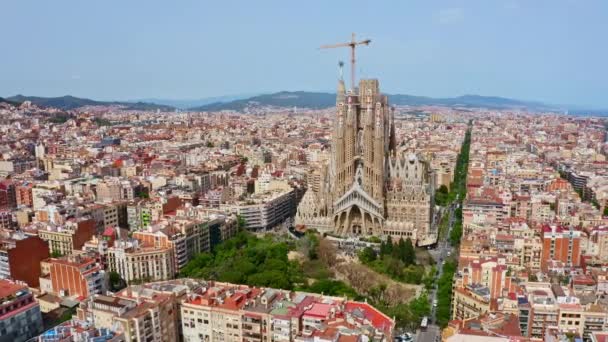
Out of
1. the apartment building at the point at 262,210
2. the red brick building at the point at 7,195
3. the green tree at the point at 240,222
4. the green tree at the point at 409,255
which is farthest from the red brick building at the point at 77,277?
the red brick building at the point at 7,195

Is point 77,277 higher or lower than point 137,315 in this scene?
lower

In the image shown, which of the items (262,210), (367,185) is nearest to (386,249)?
(367,185)

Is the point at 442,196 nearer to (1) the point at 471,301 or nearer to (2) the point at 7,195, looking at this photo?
(1) the point at 471,301

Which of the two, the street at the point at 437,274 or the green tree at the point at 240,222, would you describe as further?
the green tree at the point at 240,222

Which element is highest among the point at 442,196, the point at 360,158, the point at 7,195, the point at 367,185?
the point at 360,158

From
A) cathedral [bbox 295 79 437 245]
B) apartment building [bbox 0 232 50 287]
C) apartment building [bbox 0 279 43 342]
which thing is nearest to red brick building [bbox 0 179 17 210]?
apartment building [bbox 0 232 50 287]

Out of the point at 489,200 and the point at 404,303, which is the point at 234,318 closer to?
the point at 404,303

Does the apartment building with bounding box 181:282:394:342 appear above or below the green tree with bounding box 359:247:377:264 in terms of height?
above

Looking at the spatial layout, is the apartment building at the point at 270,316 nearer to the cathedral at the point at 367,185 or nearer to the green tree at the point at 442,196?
the cathedral at the point at 367,185

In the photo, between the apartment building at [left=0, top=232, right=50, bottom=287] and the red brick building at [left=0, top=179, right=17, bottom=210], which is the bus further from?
the red brick building at [left=0, top=179, right=17, bottom=210]
